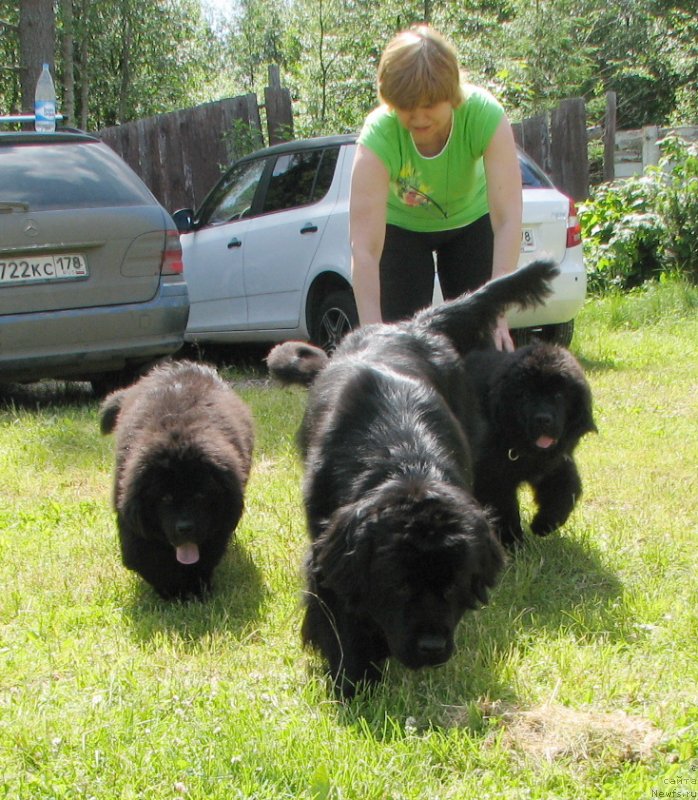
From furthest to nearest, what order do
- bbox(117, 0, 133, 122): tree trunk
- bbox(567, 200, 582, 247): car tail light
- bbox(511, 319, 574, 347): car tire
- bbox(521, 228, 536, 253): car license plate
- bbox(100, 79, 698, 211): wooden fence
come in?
bbox(117, 0, 133, 122): tree trunk → bbox(100, 79, 698, 211): wooden fence → bbox(511, 319, 574, 347): car tire → bbox(567, 200, 582, 247): car tail light → bbox(521, 228, 536, 253): car license plate

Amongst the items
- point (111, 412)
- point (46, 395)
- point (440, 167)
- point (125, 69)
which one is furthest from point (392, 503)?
point (125, 69)

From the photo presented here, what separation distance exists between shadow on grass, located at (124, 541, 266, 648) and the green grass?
1 cm

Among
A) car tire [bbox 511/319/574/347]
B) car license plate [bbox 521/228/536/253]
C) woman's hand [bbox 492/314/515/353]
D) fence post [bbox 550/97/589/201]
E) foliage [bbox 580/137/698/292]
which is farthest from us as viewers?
fence post [bbox 550/97/589/201]

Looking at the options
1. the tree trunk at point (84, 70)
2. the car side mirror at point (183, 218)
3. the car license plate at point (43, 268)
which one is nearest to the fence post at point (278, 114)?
the car side mirror at point (183, 218)

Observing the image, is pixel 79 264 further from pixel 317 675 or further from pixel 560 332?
pixel 317 675

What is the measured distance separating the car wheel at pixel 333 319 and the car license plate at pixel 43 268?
1887 millimetres

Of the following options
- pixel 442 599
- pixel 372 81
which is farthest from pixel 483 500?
pixel 372 81

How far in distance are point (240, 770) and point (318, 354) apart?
7.06ft

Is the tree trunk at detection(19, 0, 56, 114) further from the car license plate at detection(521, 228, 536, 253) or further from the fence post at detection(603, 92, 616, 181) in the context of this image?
the car license plate at detection(521, 228, 536, 253)

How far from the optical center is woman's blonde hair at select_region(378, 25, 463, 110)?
385cm

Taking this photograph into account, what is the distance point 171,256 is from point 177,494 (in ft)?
12.3

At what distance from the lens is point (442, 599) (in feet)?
8.61

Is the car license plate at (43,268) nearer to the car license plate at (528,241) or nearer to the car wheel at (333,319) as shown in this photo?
the car wheel at (333,319)

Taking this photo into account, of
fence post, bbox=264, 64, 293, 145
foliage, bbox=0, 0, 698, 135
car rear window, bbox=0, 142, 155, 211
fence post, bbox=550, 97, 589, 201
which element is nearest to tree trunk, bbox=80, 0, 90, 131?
foliage, bbox=0, 0, 698, 135
